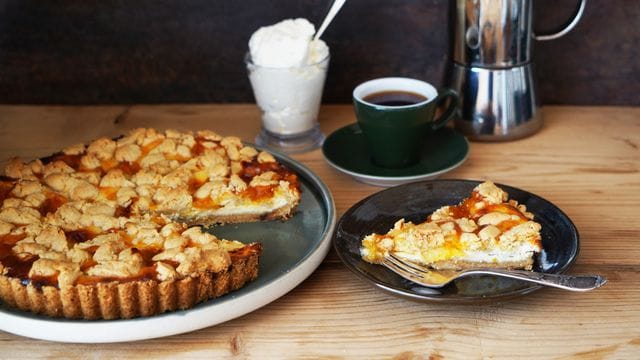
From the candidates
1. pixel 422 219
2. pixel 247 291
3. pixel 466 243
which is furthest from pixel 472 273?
pixel 247 291

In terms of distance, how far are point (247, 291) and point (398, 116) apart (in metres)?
0.55

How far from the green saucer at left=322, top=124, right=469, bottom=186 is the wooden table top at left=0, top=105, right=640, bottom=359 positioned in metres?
0.04

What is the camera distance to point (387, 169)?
1.72 m

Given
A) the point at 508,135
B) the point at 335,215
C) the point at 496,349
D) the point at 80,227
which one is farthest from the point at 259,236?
the point at 508,135

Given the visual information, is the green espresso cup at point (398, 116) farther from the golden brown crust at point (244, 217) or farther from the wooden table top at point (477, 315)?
the golden brown crust at point (244, 217)

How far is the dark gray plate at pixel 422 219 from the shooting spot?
49.8 inches

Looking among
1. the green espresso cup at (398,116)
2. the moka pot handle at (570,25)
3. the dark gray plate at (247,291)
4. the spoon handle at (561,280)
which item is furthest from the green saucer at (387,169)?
the spoon handle at (561,280)

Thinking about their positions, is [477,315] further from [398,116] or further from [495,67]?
[495,67]

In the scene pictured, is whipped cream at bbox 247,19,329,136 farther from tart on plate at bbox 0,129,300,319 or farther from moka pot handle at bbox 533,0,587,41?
moka pot handle at bbox 533,0,587,41

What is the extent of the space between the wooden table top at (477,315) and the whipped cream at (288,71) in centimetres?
15

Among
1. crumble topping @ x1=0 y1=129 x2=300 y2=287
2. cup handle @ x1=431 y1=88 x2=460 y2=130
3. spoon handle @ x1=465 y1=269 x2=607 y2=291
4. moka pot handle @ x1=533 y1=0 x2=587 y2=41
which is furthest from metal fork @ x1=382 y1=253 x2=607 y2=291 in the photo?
moka pot handle @ x1=533 y1=0 x2=587 y2=41

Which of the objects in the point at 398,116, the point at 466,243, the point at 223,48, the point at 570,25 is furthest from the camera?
the point at 223,48

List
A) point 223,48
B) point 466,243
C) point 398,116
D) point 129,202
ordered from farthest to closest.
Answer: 1. point 223,48
2. point 398,116
3. point 129,202
4. point 466,243

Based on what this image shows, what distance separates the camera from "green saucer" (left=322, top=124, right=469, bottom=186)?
1684 millimetres
